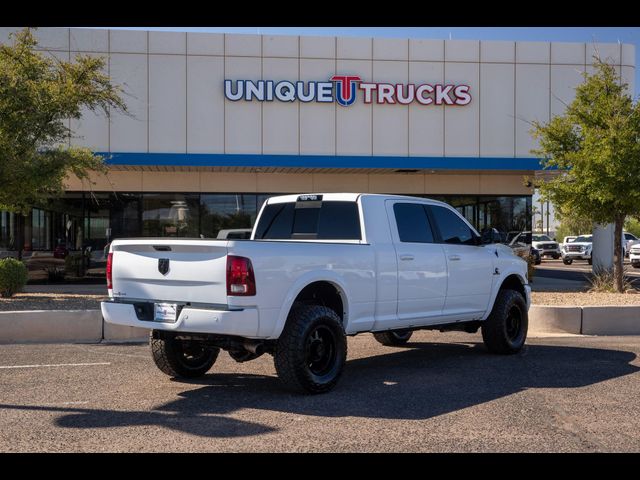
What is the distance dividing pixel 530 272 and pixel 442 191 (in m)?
4.56

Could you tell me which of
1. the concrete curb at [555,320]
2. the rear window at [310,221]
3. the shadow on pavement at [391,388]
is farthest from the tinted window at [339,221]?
the concrete curb at [555,320]

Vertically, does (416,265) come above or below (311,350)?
above

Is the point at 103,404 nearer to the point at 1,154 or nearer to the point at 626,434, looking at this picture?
the point at 626,434

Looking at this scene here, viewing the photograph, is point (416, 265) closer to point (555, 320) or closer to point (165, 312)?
point (165, 312)

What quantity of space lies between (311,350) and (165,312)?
4.81 feet

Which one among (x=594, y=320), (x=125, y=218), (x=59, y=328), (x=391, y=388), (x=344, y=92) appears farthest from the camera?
(x=125, y=218)

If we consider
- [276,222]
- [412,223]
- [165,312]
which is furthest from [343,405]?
[276,222]

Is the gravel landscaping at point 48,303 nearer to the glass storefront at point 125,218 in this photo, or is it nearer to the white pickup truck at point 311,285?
the white pickup truck at point 311,285

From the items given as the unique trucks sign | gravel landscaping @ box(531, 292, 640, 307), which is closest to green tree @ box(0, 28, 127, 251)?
the unique trucks sign

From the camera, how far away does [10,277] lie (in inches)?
567

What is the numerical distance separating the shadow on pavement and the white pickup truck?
0.32 m

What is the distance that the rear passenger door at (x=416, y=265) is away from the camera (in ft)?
26.5

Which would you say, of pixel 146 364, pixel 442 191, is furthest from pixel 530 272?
pixel 146 364
